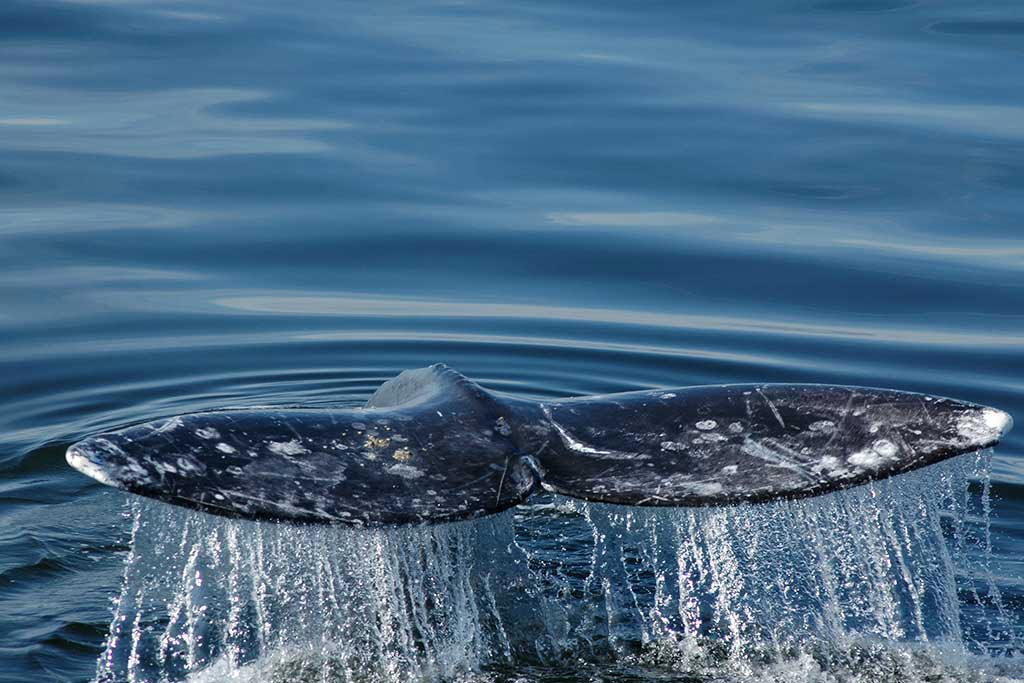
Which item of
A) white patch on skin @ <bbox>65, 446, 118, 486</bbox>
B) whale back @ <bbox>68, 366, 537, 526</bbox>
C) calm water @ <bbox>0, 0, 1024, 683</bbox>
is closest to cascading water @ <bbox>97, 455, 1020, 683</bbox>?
calm water @ <bbox>0, 0, 1024, 683</bbox>

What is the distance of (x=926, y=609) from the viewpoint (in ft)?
18.9

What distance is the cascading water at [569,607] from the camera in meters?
4.86

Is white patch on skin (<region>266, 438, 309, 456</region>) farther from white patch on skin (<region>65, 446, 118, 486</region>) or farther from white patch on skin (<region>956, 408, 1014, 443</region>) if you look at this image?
white patch on skin (<region>956, 408, 1014, 443</region>)

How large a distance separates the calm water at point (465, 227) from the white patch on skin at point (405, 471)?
1179 millimetres

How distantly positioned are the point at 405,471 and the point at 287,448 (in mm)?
318

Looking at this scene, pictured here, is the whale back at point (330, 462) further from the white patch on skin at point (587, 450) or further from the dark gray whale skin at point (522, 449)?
the white patch on skin at point (587, 450)

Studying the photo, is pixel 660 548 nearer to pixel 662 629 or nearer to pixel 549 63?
pixel 662 629

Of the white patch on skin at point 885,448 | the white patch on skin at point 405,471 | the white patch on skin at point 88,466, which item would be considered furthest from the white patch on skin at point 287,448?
the white patch on skin at point 885,448

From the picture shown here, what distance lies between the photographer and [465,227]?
38.2 feet

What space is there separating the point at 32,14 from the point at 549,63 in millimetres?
6307

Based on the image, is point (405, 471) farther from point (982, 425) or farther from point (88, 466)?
point (982, 425)

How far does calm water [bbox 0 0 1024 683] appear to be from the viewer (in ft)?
26.9

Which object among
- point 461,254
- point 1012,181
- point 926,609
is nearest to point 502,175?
point 461,254

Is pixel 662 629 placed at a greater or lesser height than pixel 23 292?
lesser
